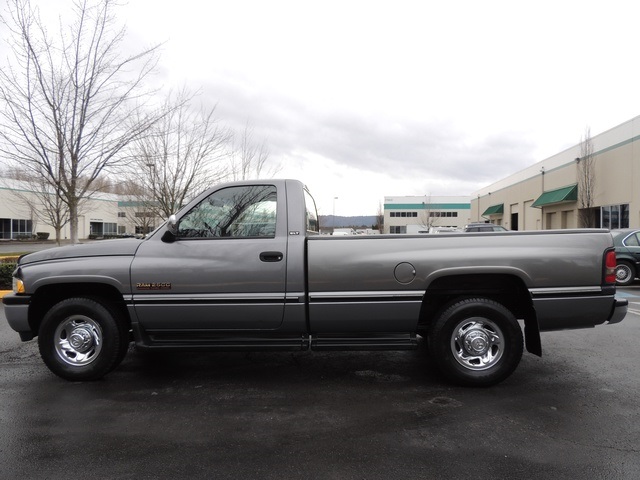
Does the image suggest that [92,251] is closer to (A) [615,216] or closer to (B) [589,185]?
(A) [615,216]

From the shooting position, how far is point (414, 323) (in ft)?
13.0

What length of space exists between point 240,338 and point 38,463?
69.4 inches

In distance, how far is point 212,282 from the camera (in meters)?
3.93

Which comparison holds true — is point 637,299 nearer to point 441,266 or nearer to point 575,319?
point 575,319

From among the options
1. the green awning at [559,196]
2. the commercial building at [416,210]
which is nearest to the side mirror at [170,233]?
the green awning at [559,196]

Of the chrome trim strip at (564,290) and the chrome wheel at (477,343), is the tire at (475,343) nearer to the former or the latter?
the chrome wheel at (477,343)

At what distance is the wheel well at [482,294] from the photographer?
3.98m

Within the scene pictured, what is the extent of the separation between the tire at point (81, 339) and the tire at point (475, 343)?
3.11m

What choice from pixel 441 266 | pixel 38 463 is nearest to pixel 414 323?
pixel 441 266

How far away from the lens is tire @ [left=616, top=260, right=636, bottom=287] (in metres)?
11.2

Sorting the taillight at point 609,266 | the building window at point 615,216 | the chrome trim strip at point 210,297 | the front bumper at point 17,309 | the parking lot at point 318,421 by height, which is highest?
the building window at point 615,216

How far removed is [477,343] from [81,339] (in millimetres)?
3882

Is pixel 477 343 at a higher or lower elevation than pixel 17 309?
lower

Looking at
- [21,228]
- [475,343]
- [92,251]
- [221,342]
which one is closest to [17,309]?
[92,251]
